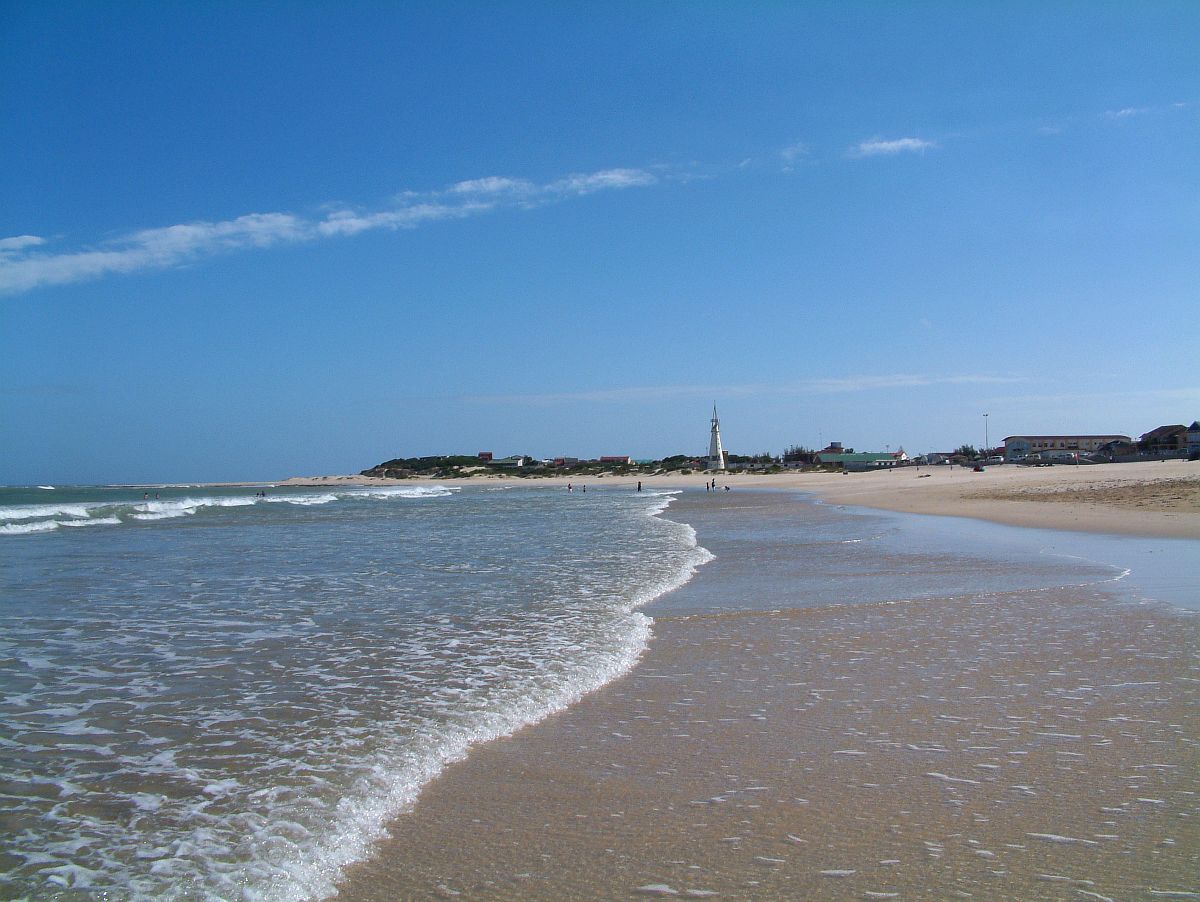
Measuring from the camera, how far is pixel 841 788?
4293 mm

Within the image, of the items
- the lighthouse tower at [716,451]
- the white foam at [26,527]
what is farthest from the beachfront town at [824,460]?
the white foam at [26,527]

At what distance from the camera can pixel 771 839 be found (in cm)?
373

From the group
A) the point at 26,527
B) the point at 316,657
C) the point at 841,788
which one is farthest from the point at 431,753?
the point at 26,527

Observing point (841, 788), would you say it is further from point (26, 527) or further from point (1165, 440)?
point (1165, 440)

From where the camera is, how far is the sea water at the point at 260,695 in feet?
12.8

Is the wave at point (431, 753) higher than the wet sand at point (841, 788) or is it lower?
lower

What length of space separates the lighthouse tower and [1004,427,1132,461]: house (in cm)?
4690

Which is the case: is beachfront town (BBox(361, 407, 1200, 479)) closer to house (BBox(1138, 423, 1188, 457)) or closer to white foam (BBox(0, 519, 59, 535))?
house (BBox(1138, 423, 1188, 457))

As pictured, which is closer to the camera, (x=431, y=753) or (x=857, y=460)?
(x=431, y=753)

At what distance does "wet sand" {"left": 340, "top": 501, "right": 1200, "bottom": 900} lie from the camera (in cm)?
340

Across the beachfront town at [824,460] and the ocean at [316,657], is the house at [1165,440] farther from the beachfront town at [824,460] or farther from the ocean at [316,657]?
the ocean at [316,657]

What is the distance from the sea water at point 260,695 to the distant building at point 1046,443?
450 ft

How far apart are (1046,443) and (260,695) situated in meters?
154

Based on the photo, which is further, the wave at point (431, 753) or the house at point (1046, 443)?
the house at point (1046, 443)
